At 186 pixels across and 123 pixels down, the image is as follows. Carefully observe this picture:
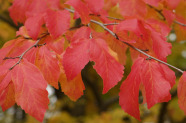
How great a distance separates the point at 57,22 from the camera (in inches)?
35.1

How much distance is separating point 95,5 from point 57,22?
17 centimetres

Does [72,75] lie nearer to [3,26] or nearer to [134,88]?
[134,88]

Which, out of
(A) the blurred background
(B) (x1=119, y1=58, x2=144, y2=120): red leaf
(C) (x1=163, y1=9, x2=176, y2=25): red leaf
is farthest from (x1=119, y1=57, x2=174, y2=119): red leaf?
(A) the blurred background

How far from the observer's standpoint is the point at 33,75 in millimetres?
718

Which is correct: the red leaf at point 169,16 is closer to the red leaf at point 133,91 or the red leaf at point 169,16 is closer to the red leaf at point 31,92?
the red leaf at point 133,91

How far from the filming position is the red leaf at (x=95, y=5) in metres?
0.91

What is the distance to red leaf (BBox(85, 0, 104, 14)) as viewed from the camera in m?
0.91

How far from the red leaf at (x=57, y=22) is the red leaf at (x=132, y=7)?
28 cm

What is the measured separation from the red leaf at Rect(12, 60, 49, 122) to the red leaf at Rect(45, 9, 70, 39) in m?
0.21

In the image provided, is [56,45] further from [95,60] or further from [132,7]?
[132,7]

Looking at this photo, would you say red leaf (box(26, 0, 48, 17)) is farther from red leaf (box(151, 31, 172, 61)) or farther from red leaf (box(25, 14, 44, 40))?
red leaf (box(151, 31, 172, 61))

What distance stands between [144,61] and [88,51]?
206 millimetres

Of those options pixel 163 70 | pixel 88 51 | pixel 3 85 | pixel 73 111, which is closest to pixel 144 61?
pixel 163 70

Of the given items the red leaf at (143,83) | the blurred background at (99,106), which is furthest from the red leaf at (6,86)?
the blurred background at (99,106)
